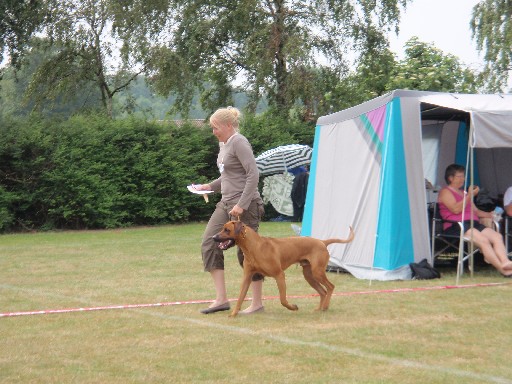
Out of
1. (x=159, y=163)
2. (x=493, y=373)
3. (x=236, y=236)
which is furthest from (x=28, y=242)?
(x=493, y=373)

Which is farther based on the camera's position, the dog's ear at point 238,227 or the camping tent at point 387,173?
the camping tent at point 387,173

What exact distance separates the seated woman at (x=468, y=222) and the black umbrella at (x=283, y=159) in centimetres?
1154

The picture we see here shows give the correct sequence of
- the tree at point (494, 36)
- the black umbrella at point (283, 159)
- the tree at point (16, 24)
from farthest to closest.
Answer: the tree at point (494, 36) < the tree at point (16, 24) < the black umbrella at point (283, 159)

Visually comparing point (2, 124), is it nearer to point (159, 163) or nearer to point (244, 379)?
point (159, 163)

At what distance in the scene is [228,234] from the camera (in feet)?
23.6

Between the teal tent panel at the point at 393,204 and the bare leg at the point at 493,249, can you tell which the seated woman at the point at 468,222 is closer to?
the bare leg at the point at 493,249

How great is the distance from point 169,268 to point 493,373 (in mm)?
6956

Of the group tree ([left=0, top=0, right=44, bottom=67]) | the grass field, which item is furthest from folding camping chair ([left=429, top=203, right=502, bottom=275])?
tree ([left=0, top=0, right=44, bottom=67])

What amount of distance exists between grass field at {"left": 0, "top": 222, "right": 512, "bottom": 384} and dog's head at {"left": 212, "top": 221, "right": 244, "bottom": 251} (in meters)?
0.63

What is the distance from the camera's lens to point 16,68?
25953 mm

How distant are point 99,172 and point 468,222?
459 inches

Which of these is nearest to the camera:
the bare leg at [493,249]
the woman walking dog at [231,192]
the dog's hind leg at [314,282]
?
the woman walking dog at [231,192]

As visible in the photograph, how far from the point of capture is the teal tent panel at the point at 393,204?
1002 centimetres

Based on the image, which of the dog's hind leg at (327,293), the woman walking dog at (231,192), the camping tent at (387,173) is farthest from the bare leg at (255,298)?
the camping tent at (387,173)
